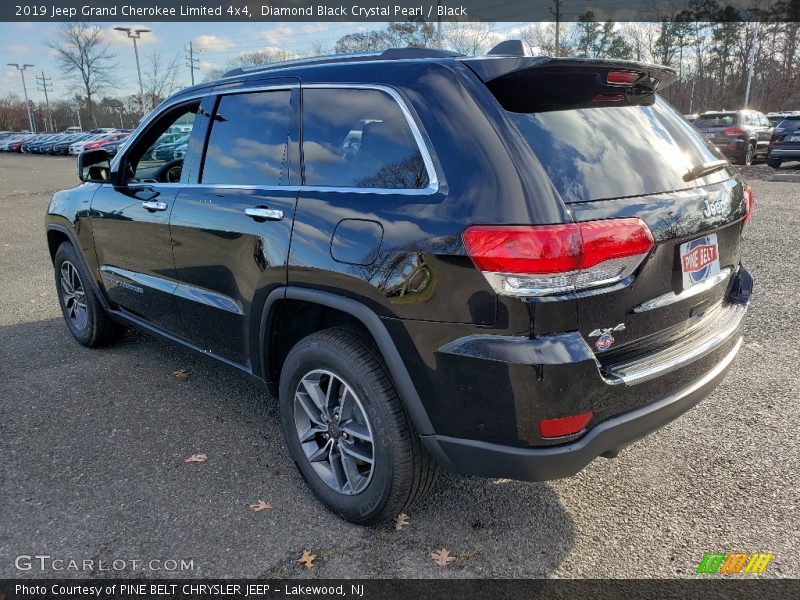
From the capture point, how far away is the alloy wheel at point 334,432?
8.48ft

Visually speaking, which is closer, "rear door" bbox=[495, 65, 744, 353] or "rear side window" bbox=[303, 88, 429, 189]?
"rear door" bbox=[495, 65, 744, 353]

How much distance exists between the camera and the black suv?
2.02 meters

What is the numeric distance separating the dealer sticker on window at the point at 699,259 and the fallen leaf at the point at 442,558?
1402 millimetres

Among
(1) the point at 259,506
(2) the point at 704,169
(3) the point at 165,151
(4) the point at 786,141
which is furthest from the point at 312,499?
(4) the point at 786,141

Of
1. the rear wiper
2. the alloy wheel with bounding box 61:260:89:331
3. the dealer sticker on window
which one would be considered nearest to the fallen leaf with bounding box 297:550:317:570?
the dealer sticker on window

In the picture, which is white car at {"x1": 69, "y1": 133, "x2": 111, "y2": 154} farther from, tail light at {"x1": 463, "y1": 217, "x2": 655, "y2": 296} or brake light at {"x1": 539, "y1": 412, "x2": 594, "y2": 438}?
brake light at {"x1": 539, "y1": 412, "x2": 594, "y2": 438}

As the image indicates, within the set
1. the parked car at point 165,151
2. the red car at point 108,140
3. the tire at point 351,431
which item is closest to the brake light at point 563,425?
the tire at point 351,431

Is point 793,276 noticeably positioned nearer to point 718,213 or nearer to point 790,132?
point 718,213

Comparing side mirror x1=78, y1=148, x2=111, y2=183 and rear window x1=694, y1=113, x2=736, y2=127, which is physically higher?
rear window x1=694, y1=113, x2=736, y2=127

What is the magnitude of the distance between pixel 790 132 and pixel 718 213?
1690 centimetres

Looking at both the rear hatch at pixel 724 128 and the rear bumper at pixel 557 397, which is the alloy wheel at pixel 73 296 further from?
the rear hatch at pixel 724 128

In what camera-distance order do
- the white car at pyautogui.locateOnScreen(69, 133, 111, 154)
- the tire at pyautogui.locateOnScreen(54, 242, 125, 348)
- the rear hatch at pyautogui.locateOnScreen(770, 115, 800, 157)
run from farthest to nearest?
the white car at pyautogui.locateOnScreen(69, 133, 111, 154)
the rear hatch at pyautogui.locateOnScreen(770, 115, 800, 157)
the tire at pyautogui.locateOnScreen(54, 242, 125, 348)

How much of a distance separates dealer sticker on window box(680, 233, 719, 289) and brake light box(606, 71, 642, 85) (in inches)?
27.5

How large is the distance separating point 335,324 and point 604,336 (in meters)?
1.17
